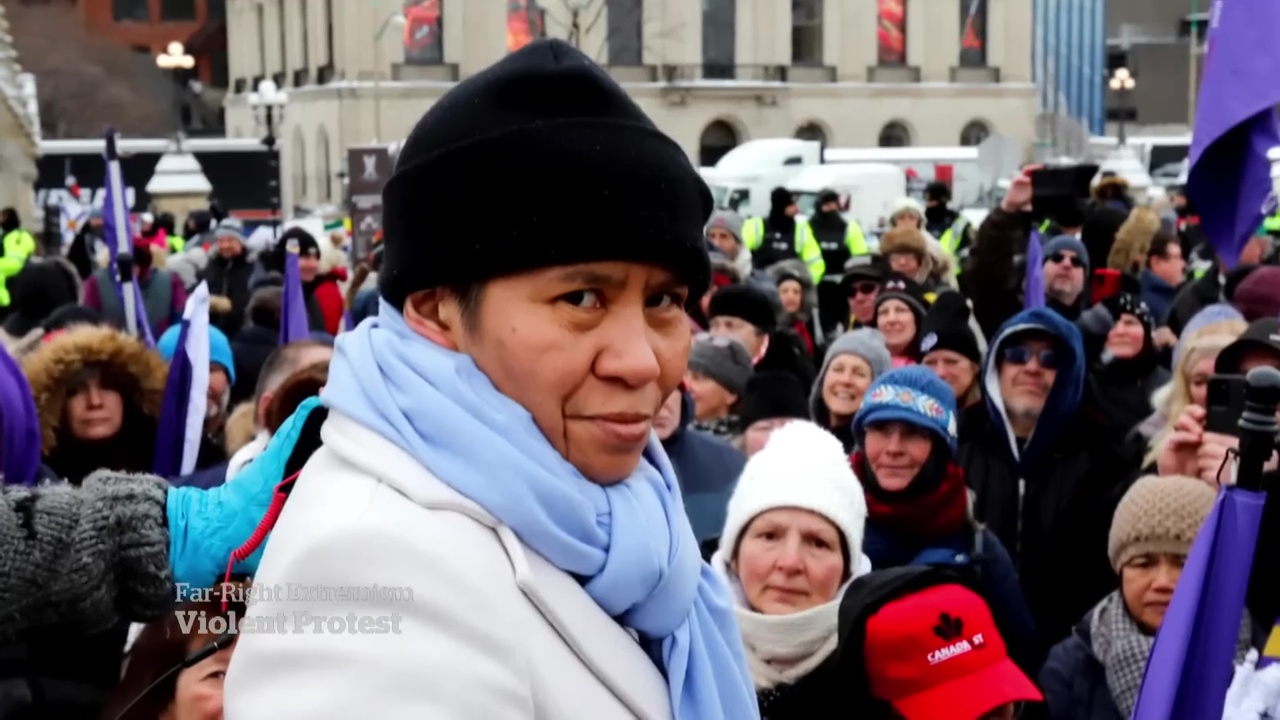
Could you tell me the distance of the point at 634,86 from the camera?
5156cm

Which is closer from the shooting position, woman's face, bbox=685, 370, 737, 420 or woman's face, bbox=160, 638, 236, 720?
woman's face, bbox=160, 638, 236, 720

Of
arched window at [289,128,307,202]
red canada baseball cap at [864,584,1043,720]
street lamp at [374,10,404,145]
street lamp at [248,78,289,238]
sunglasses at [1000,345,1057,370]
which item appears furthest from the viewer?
arched window at [289,128,307,202]

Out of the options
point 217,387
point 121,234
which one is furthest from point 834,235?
point 217,387

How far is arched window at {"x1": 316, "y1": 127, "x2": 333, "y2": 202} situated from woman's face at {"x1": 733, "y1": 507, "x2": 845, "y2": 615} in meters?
48.5

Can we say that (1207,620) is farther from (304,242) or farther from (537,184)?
(304,242)

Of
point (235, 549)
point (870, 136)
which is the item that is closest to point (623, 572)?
point (235, 549)

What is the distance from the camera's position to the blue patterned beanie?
15.1 feet

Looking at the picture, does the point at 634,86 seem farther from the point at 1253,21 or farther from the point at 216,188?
the point at 1253,21

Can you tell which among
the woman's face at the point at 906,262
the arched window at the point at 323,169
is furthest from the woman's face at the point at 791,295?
Answer: the arched window at the point at 323,169

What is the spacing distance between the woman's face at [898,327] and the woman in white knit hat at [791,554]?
347 centimetres

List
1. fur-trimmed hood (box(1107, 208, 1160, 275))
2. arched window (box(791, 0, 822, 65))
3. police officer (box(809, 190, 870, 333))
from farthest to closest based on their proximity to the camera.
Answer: arched window (box(791, 0, 822, 65))
police officer (box(809, 190, 870, 333))
fur-trimmed hood (box(1107, 208, 1160, 275))

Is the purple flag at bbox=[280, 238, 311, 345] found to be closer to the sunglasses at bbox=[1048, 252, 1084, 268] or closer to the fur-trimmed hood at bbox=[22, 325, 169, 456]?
the fur-trimmed hood at bbox=[22, 325, 169, 456]

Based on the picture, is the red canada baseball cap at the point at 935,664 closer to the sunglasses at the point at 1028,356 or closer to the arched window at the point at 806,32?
the sunglasses at the point at 1028,356

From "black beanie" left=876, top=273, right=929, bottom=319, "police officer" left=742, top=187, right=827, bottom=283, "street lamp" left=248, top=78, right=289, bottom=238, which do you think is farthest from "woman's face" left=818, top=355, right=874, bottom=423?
"street lamp" left=248, top=78, right=289, bottom=238
